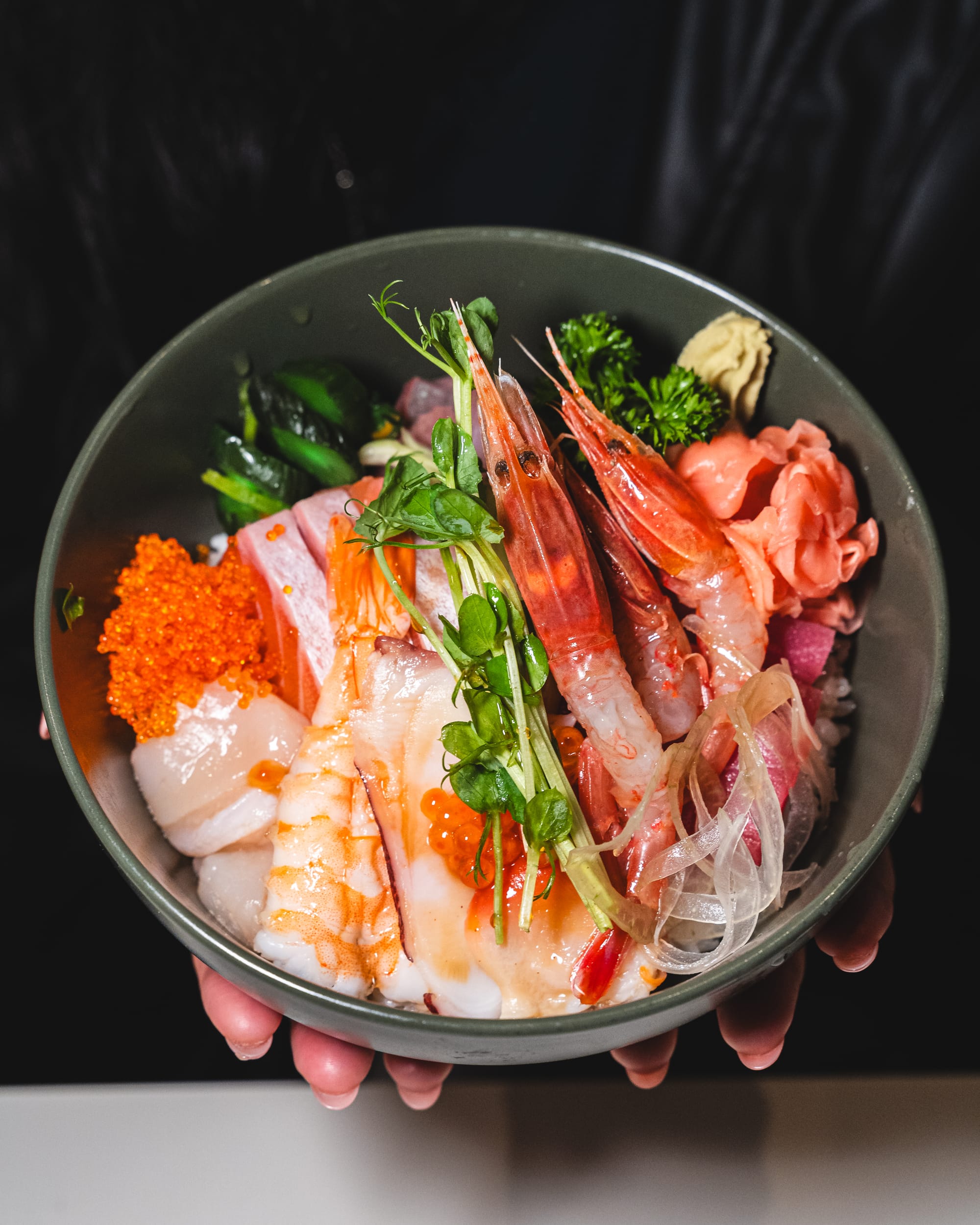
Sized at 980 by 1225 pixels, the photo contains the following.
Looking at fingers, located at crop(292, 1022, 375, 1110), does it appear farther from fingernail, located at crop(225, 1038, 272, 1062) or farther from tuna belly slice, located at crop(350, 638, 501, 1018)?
tuna belly slice, located at crop(350, 638, 501, 1018)

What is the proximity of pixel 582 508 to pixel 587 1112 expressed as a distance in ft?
2.88

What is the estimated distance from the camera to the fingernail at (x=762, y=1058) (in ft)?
4.01

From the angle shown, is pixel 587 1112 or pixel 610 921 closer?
pixel 610 921

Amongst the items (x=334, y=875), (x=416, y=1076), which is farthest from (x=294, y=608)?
(x=416, y=1076)

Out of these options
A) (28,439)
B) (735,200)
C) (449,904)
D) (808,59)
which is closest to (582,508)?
(449,904)

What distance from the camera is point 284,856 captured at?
1077 mm

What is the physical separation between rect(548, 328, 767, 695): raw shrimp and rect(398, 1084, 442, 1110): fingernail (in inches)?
24.6

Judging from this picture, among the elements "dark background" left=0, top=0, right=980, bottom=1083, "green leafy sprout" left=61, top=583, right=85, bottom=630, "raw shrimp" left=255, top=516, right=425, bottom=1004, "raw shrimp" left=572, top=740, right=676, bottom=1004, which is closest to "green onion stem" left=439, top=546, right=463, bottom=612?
"raw shrimp" left=255, top=516, right=425, bottom=1004

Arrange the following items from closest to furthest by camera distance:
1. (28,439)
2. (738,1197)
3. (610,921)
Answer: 1. (610,921)
2. (738,1197)
3. (28,439)

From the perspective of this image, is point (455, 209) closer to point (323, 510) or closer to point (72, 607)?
point (323, 510)

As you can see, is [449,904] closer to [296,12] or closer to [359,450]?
[359,450]

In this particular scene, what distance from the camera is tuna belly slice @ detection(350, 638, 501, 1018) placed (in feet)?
3.38

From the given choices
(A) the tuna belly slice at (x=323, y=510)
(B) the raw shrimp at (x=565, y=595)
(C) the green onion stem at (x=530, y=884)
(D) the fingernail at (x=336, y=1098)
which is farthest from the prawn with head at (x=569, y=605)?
(D) the fingernail at (x=336, y=1098)

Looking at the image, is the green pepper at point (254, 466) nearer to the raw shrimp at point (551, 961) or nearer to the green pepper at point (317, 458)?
the green pepper at point (317, 458)
